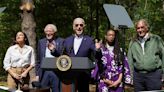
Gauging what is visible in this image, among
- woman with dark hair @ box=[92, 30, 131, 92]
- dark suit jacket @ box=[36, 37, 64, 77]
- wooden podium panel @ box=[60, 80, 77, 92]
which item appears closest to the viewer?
wooden podium panel @ box=[60, 80, 77, 92]

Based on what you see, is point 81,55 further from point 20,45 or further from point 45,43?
point 20,45

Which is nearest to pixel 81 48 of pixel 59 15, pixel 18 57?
pixel 18 57

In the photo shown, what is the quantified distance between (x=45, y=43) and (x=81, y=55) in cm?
89

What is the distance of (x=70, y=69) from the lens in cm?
620

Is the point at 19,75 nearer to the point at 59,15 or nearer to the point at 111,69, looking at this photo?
the point at 111,69

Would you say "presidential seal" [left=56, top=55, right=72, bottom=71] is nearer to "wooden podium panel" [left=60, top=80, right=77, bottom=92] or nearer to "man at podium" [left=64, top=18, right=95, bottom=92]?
"wooden podium panel" [left=60, top=80, right=77, bottom=92]

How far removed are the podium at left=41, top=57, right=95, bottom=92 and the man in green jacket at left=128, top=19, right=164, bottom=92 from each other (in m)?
1.10

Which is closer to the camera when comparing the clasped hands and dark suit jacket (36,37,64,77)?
dark suit jacket (36,37,64,77)

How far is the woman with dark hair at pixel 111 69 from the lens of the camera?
7430mm

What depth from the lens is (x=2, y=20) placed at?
2503 centimetres

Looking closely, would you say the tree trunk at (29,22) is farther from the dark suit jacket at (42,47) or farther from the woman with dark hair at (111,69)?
the woman with dark hair at (111,69)

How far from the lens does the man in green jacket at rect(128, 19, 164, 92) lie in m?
7.01

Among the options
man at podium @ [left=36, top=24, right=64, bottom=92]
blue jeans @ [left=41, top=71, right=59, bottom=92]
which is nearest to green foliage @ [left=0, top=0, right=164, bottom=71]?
man at podium @ [left=36, top=24, right=64, bottom=92]

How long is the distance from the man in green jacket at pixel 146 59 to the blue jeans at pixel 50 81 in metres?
1.30
